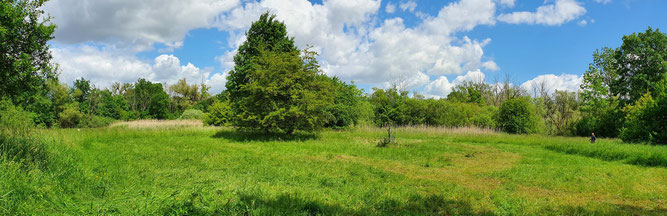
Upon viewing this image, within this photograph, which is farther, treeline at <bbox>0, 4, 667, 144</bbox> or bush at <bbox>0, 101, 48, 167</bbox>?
treeline at <bbox>0, 4, 667, 144</bbox>

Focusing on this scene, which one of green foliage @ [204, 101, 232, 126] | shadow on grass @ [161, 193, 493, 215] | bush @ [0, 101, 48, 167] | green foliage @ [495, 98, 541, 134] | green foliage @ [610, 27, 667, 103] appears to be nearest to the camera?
shadow on grass @ [161, 193, 493, 215]

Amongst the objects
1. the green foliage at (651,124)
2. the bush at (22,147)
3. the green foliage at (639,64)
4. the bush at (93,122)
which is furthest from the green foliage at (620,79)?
the bush at (93,122)

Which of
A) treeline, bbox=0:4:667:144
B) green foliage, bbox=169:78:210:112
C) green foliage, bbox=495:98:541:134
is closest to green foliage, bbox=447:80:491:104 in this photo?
treeline, bbox=0:4:667:144

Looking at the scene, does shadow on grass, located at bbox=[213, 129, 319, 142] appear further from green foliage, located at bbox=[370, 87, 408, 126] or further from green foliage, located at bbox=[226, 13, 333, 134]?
green foliage, located at bbox=[370, 87, 408, 126]

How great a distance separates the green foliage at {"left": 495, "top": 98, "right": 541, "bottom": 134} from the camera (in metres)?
26.5

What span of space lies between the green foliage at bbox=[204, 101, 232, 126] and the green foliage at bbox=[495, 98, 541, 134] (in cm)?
2204

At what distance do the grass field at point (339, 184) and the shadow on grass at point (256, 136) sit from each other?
4572 mm

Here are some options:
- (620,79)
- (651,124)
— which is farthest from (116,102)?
(620,79)

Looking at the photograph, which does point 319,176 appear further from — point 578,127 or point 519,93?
point 519,93

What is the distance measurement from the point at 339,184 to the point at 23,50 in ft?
33.4

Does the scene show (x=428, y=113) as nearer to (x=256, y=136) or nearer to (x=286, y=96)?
(x=286, y=96)

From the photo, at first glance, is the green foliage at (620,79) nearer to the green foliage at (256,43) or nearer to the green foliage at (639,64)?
the green foliage at (639,64)

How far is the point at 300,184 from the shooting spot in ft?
22.7

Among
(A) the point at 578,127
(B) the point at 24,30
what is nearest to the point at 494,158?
(B) the point at 24,30
